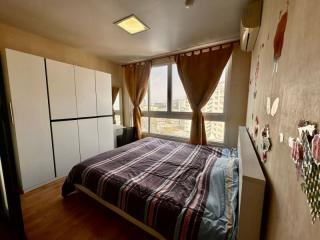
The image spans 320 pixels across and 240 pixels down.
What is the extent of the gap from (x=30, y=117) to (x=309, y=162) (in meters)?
2.77

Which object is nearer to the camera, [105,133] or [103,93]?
[103,93]

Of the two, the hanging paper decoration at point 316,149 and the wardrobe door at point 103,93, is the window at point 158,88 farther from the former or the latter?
the hanging paper decoration at point 316,149

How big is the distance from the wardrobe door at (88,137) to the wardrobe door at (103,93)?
1.01 feet

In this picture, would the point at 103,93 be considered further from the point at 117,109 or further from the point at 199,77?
the point at 199,77

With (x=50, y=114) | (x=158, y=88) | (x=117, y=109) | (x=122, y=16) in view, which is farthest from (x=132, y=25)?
(x=117, y=109)

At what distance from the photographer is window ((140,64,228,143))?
2.88 m

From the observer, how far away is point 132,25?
2039 mm

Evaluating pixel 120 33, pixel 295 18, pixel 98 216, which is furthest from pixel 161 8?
pixel 98 216

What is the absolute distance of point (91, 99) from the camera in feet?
A: 9.30

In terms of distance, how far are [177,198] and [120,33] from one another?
2484 mm

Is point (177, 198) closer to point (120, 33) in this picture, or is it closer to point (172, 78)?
point (120, 33)

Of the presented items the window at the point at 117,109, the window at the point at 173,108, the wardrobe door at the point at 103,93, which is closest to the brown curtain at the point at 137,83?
the window at the point at 173,108

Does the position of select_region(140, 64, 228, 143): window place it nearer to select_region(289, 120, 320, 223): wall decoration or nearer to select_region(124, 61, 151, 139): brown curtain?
select_region(124, 61, 151, 139): brown curtain

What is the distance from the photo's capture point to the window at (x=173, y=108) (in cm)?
288
